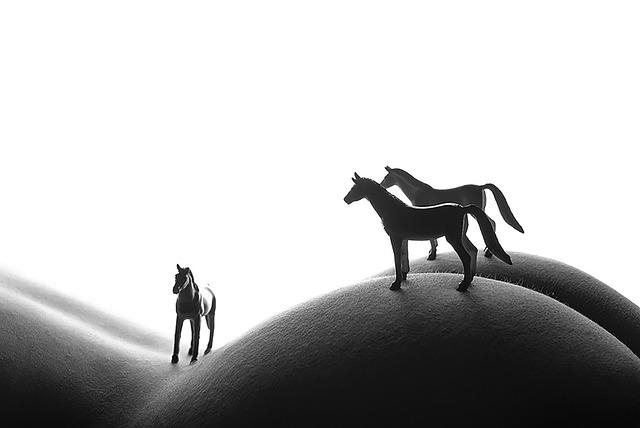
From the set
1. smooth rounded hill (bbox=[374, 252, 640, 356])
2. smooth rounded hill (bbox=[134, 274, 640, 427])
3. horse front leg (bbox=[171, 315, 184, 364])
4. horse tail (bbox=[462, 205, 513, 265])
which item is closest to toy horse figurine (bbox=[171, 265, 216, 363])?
horse front leg (bbox=[171, 315, 184, 364])

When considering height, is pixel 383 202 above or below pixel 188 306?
above

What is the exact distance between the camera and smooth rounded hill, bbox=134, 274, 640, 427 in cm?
54

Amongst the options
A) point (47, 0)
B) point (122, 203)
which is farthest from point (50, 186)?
point (47, 0)

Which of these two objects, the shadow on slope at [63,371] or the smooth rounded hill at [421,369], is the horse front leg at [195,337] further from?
the smooth rounded hill at [421,369]

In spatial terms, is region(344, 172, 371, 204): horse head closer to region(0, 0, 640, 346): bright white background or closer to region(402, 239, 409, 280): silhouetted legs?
region(402, 239, 409, 280): silhouetted legs

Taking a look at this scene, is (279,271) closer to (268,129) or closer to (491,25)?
(268,129)

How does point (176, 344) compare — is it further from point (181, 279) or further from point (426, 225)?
point (426, 225)

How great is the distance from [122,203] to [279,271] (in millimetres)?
586

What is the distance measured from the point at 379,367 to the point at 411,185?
37 cm

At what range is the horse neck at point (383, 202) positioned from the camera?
0.75 m

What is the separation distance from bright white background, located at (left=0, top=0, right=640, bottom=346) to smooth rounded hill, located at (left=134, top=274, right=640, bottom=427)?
103 cm

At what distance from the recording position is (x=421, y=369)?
1.86ft

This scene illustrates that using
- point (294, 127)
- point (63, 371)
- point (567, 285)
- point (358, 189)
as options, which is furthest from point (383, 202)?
point (294, 127)

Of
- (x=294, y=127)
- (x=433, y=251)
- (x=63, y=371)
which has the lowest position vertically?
(x=63, y=371)
